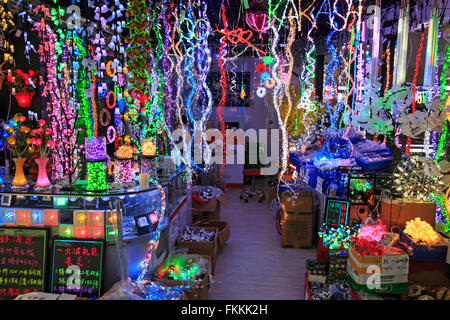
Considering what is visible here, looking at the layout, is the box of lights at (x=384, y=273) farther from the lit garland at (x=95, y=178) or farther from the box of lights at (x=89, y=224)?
the lit garland at (x=95, y=178)

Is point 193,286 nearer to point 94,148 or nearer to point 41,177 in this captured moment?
point 94,148

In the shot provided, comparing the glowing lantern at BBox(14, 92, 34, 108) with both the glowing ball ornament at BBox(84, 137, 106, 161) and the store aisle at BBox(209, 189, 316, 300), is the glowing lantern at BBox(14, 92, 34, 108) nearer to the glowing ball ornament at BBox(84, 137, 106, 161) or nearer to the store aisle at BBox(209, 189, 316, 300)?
the glowing ball ornament at BBox(84, 137, 106, 161)

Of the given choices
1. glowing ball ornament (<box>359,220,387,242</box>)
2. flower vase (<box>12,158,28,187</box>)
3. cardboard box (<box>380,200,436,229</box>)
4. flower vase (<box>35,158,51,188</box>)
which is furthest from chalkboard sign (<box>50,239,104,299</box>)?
cardboard box (<box>380,200,436,229</box>)

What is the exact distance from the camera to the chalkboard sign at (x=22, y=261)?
345 cm

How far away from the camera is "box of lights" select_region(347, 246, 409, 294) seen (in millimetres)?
2896

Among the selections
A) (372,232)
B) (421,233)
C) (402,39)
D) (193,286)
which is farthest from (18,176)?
(421,233)

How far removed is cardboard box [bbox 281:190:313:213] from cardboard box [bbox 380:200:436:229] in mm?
1535

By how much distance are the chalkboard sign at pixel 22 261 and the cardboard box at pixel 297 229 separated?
3.42m

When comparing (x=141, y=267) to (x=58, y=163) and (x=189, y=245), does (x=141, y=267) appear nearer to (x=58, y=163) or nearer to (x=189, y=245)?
(x=189, y=245)

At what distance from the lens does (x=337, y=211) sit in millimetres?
4125

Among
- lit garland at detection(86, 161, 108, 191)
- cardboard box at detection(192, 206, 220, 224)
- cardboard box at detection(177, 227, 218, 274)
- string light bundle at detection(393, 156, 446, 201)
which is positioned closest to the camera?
lit garland at detection(86, 161, 108, 191)

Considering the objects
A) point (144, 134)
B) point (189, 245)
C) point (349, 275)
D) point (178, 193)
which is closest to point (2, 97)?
point (144, 134)

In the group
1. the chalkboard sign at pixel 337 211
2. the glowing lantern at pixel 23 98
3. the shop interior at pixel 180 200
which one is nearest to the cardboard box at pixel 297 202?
the shop interior at pixel 180 200

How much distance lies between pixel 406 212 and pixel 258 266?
204 cm
